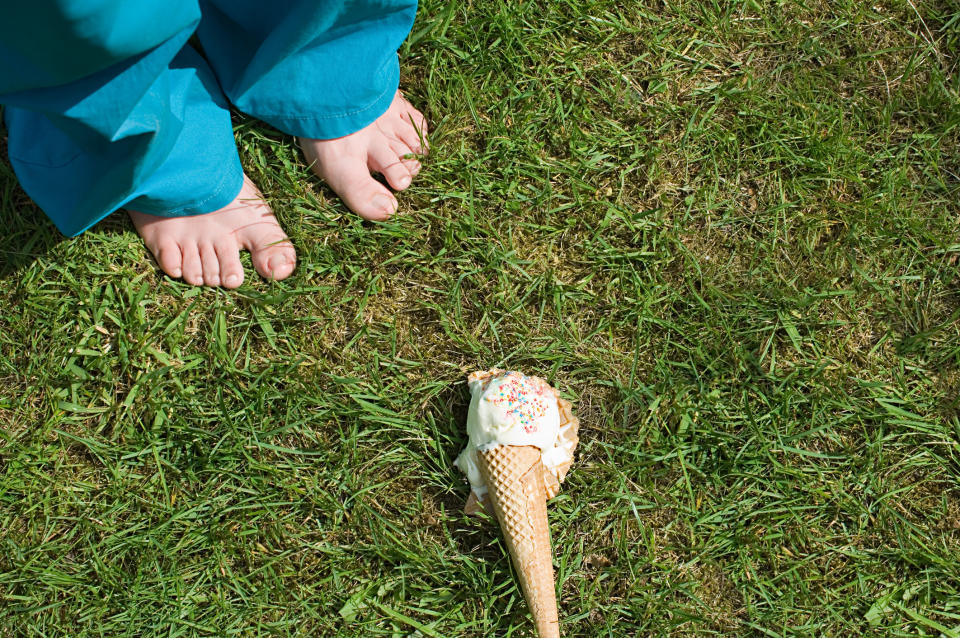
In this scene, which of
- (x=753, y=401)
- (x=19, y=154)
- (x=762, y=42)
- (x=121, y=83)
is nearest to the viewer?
(x=121, y=83)

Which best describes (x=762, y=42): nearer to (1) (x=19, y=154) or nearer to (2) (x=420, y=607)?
(2) (x=420, y=607)

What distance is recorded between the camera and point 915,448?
7.47 ft

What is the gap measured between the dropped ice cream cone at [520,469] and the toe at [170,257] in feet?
3.43

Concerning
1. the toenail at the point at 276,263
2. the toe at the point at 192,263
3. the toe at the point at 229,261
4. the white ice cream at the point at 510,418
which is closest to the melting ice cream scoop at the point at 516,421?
the white ice cream at the point at 510,418

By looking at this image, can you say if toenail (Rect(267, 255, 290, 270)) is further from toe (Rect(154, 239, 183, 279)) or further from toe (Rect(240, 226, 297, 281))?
toe (Rect(154, 239, 183, 279))

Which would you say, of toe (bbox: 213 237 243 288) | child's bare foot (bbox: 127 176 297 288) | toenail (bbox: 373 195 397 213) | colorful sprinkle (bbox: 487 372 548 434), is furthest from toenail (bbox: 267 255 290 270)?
colorful sprinkle (bbox: 487 372 548 434)

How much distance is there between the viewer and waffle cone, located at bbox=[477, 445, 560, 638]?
2.04 meters

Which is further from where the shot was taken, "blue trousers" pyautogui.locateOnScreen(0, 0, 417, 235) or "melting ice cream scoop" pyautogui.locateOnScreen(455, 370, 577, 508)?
"melting ice cream scoop" pyautogui.locateOnScreen(455, 370, 577, 508)

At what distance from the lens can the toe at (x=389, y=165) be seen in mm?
2312

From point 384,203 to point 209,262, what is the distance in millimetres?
588

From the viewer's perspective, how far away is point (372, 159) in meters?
2.32

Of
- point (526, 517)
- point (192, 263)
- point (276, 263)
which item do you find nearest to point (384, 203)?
point (276, 263)

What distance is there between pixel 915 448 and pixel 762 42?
1432 millimetres

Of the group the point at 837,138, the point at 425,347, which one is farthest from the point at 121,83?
the point at 837,138
